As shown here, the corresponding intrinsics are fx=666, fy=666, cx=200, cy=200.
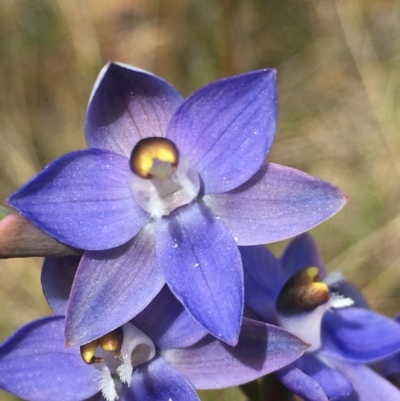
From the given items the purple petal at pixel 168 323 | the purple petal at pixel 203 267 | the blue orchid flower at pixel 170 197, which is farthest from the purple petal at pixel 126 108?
the purple petal at pixel 168 323

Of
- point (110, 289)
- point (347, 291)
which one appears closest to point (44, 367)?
point (110, 289)

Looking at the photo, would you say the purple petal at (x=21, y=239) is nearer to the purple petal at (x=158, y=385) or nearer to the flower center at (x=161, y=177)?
the flower center at (x=161, y=177)

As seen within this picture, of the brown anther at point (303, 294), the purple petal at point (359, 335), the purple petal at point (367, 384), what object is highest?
the brown anther at point (303, 294)

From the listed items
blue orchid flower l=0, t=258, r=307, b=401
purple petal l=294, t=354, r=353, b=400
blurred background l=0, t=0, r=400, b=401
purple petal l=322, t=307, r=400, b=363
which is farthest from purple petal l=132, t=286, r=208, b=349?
blurred background l=0, t=0, r=400, b=401

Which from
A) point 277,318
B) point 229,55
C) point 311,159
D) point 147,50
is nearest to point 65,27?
point 147,50

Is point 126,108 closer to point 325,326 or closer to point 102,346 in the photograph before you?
point 102,346

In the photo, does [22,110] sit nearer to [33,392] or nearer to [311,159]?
[311,159]

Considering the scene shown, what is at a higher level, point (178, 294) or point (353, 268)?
point (178, 294)

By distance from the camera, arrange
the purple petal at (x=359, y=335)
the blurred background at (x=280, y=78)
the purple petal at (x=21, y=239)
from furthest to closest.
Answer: the blurred background at (x=280, y=78) → the purple petal at (x=359, y=335) → the purple petal at (x=21, y=239)
